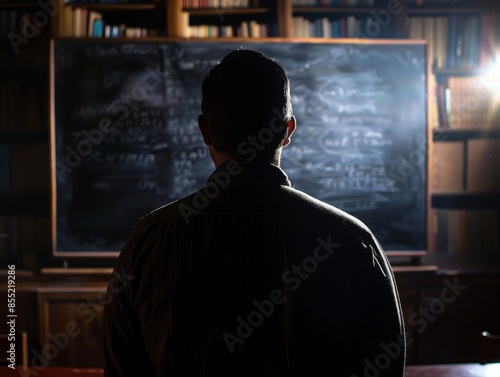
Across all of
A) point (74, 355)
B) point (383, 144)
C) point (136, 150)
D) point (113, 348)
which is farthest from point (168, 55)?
point (113, 348)

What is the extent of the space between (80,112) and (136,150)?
33 cm

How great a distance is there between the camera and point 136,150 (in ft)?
9.02

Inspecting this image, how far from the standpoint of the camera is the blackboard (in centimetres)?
274

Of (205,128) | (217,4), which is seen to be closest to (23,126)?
(217,4)

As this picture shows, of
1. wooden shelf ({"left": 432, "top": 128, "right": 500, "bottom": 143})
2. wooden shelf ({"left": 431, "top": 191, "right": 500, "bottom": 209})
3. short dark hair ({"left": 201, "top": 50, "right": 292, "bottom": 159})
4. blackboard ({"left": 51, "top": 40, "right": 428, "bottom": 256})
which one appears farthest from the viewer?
wooden shelf ({"left": 431, "top": 191, "right": 500, "bottom": 209})

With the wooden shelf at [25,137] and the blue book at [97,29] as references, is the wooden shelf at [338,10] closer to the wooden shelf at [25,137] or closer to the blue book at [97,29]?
the blue book at [97,29]

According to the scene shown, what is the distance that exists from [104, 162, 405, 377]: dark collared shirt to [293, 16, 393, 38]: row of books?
2.27 meters

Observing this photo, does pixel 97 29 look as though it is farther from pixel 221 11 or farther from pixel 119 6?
pixel 221 11

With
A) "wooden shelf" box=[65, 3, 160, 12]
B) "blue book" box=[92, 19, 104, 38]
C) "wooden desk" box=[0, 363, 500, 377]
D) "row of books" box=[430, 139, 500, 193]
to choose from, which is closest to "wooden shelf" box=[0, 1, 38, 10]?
"wooden shelf" box=[65, 3, 160, 12]

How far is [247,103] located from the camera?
2.62 feet

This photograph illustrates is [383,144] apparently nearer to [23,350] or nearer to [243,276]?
[23,350]

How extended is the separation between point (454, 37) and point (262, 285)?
8.72 feet

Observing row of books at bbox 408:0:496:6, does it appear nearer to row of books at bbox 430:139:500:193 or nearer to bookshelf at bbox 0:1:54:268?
row of books at bbox 430:139:500:193

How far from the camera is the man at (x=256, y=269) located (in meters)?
0.81
